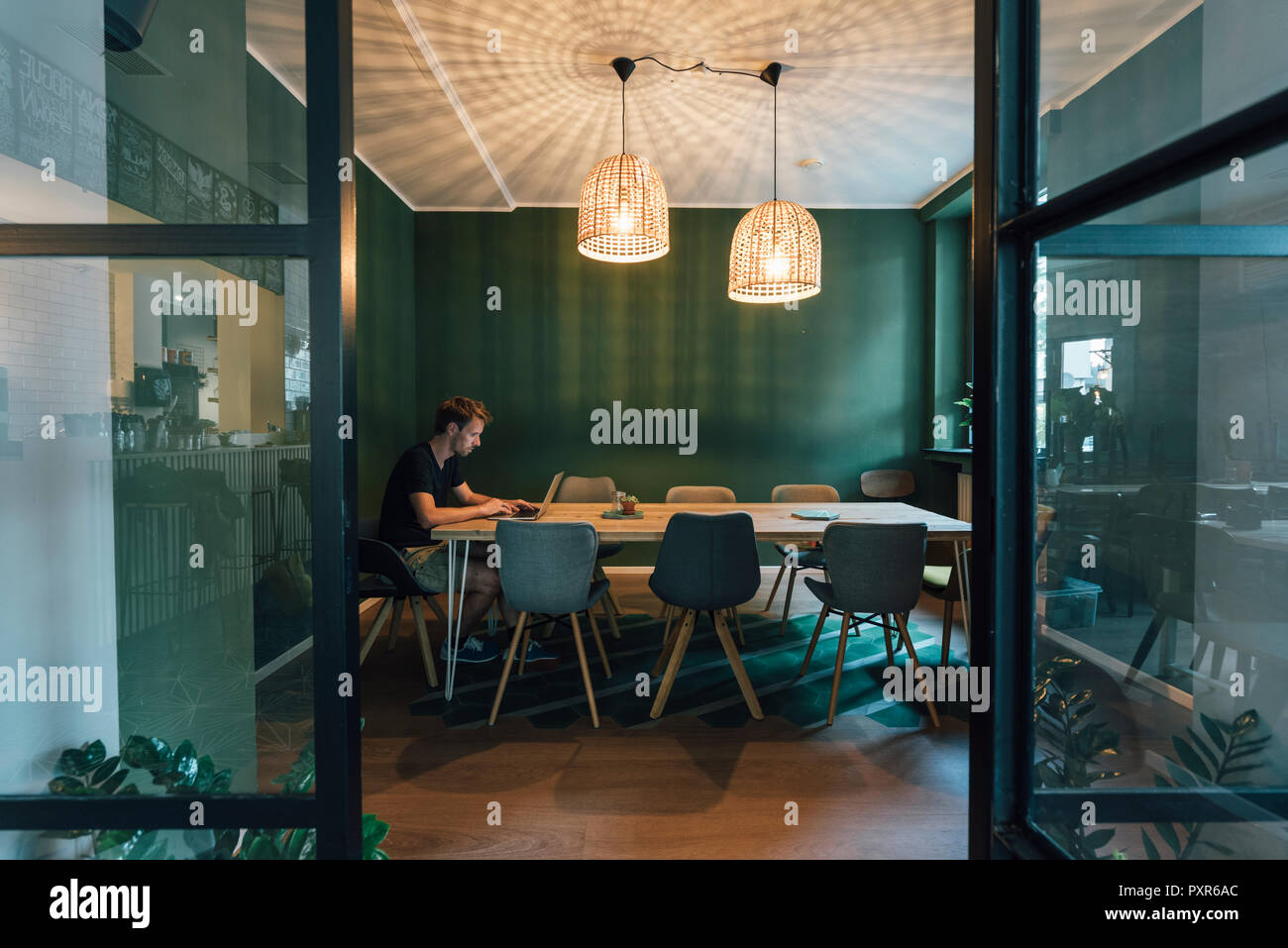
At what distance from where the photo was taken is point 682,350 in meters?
5.82

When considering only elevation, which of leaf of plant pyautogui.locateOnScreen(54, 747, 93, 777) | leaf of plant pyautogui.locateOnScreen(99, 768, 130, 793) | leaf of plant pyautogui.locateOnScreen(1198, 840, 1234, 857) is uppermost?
leaf of plant pyautogui.locateOnScreen(54, 747, 93, 777)

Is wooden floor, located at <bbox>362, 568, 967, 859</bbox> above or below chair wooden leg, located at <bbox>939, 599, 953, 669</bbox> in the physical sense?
below

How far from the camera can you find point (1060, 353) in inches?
51.2

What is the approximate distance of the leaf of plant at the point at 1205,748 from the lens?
1.26m

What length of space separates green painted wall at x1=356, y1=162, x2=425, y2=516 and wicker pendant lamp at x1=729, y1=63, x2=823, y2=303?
282 cm

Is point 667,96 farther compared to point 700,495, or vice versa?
point 700,495

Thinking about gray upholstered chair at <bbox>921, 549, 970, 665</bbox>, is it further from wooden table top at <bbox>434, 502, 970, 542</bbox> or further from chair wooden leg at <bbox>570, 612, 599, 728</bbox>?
chair wooden leg at <bbox>570, 612, 599, 728</bbox>

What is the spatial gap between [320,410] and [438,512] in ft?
6.59

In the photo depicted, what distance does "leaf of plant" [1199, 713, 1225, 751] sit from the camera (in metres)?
1.28

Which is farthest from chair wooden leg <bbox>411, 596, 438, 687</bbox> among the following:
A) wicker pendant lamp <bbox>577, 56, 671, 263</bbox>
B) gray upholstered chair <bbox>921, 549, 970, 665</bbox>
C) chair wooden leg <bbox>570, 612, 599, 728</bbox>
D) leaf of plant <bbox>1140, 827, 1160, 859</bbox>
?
leaf of plant <bbox>1140, 827, 1160, 859</bbox>

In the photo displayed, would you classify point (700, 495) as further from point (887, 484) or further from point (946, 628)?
point (887, 484)

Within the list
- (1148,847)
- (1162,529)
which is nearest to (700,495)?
(1162,529)
